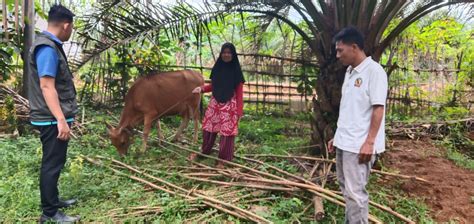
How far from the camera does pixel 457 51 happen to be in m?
10.8

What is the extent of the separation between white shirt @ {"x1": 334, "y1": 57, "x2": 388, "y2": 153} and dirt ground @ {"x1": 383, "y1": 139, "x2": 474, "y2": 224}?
1.57 metres

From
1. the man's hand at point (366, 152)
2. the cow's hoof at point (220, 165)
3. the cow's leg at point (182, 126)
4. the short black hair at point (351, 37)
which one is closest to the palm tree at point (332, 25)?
the cow's hoof at point (220, 165)

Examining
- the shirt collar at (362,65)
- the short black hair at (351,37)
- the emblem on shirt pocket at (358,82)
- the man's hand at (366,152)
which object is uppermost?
the short black hair at (351,37)

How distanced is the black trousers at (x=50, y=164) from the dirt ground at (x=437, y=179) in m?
3.41

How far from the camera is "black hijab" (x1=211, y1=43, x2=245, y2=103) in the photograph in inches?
187

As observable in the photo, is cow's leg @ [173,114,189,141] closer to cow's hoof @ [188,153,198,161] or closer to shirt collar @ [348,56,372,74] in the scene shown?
cow's hoof @ [188,153,198,161]

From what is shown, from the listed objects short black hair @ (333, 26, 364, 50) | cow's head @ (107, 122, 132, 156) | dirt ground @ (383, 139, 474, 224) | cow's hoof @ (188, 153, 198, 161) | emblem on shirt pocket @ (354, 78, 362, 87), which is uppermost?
short black hair @ (333, 26, 364, 50)

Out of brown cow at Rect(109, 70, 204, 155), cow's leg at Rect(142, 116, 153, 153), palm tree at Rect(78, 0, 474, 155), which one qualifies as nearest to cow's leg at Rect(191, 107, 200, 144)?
brown cow at Rect(109, 70, 204, 155)

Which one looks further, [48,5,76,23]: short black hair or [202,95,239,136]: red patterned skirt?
[202,95,239,136]: red patterned skirt

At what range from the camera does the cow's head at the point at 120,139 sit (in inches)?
217

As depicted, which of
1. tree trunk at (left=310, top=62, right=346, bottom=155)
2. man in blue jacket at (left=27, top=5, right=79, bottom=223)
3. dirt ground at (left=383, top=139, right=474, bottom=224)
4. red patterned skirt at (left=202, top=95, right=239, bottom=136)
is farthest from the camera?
red patterned skirt at (left=202, top=95, right=239, bottom=136)

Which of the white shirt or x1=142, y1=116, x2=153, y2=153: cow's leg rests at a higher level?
the white shirt

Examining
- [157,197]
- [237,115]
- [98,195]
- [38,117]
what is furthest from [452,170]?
[38,117]

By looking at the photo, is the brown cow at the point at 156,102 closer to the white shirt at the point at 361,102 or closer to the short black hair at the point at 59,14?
the short black hair at the point at 59,14
